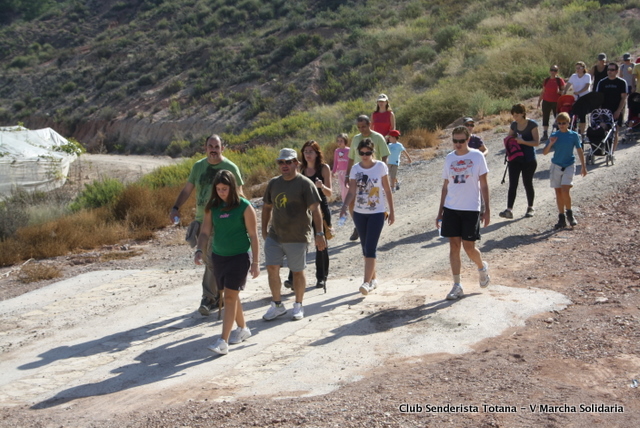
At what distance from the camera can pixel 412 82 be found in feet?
100

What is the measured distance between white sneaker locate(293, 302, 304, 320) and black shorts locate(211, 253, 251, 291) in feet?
3.55

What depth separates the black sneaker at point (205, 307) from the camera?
25.1ft

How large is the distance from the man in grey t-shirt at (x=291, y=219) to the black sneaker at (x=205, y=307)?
0.77 meters

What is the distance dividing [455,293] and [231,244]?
2.53 metres

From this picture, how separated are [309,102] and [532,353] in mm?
30665

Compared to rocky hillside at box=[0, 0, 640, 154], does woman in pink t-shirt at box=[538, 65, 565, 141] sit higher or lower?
lower

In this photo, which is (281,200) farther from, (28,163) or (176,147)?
(176,147)

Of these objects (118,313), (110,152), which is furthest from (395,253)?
(110,152)

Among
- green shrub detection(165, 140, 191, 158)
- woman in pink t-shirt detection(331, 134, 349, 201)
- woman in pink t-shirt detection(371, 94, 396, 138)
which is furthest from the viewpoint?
green shrub detection(165, 140, 191, 158)

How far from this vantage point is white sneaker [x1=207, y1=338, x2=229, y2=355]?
248 inches

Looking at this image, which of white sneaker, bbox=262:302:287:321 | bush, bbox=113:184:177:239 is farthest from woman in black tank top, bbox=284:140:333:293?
bush, bbox=113:184:177:239

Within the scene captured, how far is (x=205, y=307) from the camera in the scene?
765cm

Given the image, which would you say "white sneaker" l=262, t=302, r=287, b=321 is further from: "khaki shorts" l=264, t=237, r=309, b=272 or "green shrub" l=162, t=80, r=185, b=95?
"green shrub" l=162, t=80, r=185, b=95

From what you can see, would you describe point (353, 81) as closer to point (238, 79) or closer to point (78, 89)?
point (238, 79)
